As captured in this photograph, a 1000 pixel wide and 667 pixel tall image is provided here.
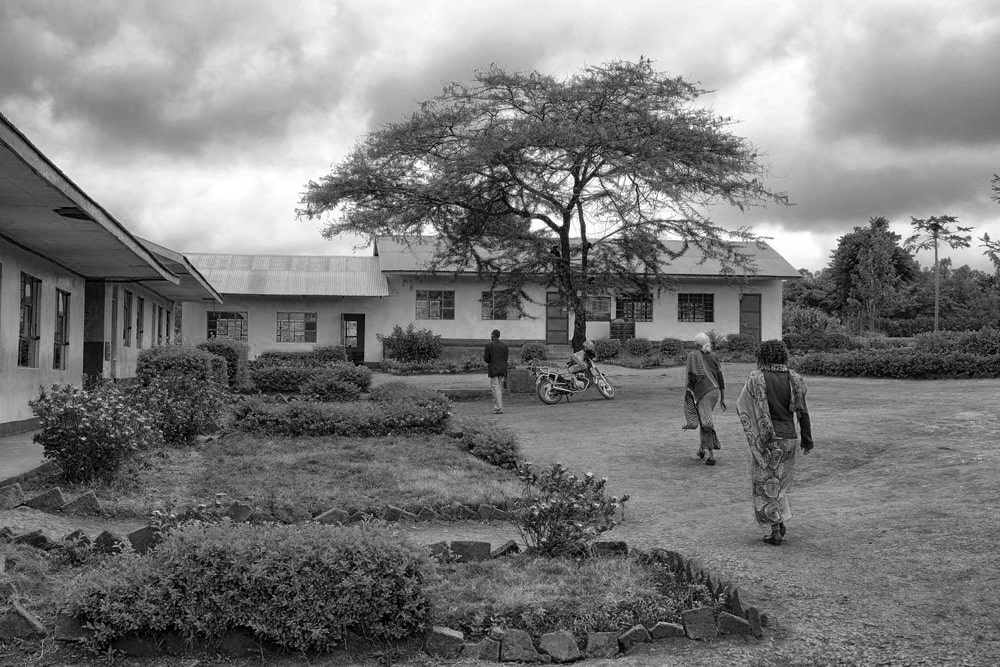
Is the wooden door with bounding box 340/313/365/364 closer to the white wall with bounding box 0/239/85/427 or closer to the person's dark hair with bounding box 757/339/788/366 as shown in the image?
the white wall with bounding box 0/239/85/427

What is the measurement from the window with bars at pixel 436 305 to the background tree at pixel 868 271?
86.3 feet

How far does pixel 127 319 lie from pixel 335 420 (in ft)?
34.6

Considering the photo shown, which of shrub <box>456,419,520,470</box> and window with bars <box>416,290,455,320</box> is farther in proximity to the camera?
window with bars <box>416,290,455,320</box>

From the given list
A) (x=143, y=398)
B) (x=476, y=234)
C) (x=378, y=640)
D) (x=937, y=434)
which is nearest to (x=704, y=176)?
(x=476, y=234)

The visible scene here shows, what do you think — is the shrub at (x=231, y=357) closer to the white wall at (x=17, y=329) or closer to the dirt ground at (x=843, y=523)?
the white wall at (x=17, y=329)

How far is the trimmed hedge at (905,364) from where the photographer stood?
24578 mm

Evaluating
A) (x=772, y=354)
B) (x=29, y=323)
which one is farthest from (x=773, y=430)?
(x=29, y=323)

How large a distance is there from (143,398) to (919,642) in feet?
34.2

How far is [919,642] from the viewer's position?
504 centimetres

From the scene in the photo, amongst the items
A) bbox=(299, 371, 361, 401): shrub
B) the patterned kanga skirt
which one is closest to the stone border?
the patterned kanga skirt

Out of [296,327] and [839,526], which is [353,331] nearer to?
[296,327]

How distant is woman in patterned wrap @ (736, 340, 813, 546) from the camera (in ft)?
24.9

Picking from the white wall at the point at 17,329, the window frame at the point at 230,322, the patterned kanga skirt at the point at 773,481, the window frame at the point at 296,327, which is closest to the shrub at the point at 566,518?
the patterned kanga skirt at the point at 773,481

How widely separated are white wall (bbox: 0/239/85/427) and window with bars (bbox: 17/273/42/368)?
0.13 metres
